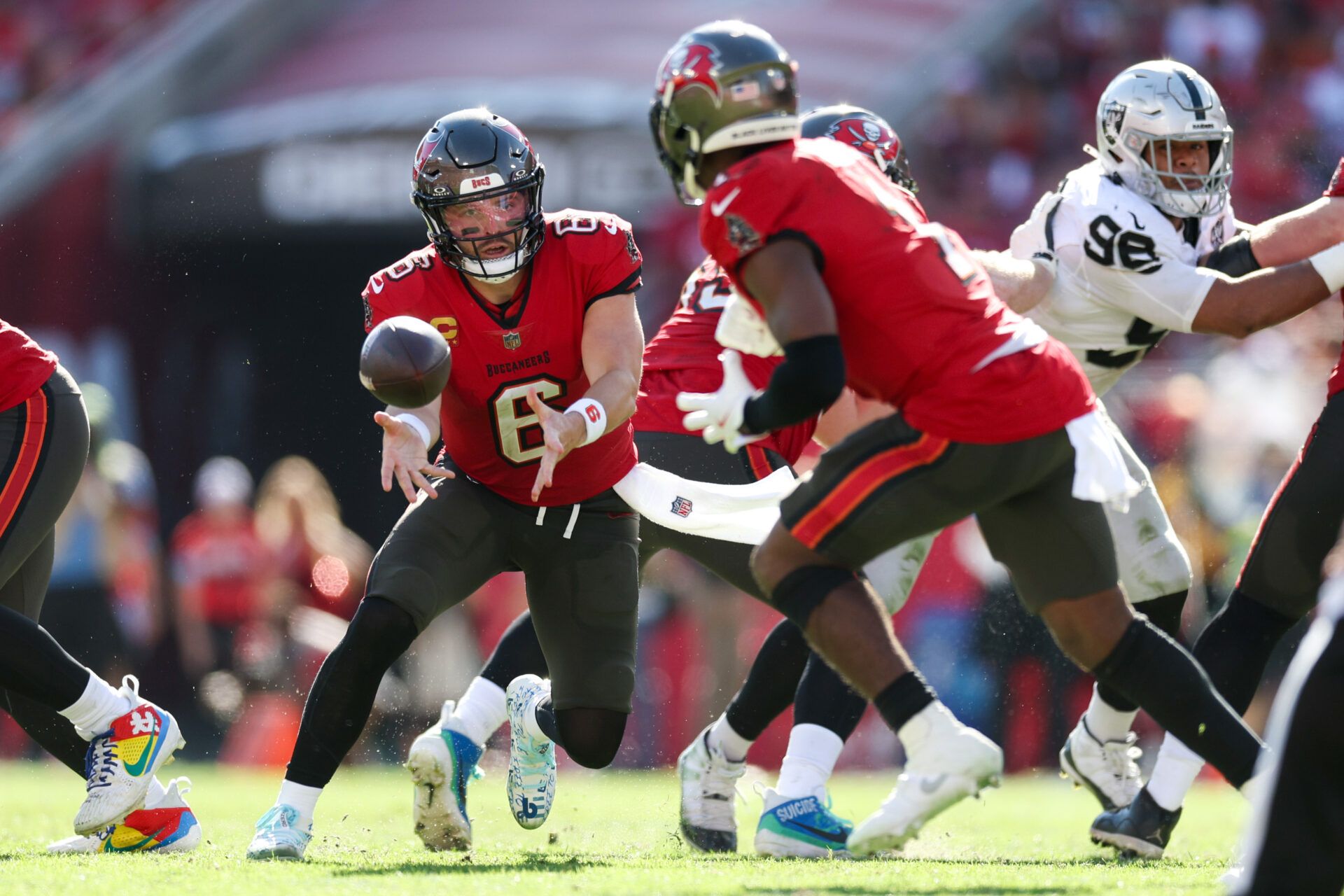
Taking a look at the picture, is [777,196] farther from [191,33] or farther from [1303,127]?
[191,33]

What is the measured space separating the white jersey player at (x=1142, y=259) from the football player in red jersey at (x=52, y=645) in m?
2.35

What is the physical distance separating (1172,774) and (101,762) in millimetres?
2570

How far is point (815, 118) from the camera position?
4.80 m

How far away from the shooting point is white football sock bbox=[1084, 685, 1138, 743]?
14.4ft

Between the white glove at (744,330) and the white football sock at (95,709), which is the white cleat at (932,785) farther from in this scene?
the white football sock at (95,709)

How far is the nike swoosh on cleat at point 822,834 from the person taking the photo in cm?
416

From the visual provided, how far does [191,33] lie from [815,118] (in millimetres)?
8541

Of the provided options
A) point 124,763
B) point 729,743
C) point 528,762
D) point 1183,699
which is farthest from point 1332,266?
point 124,763

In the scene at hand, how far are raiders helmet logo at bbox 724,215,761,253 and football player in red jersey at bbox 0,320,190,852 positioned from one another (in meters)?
1.96

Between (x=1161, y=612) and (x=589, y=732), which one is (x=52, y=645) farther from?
(x=1161, y=612)

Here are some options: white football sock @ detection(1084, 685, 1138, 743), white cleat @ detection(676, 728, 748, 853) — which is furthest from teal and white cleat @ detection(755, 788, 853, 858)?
white football sock @ detection(1084, 685, 1138, 743)

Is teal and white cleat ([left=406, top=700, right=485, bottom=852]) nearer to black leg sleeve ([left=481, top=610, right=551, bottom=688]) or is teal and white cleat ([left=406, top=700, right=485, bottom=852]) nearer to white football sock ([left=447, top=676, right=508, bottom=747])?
white football sock ([left=447, top=676, right=508, bottom=747])

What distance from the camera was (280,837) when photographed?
3.85m

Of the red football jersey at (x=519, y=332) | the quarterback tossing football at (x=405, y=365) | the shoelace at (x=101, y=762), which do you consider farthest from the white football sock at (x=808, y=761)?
the shoelace at (x=101, y=762)
